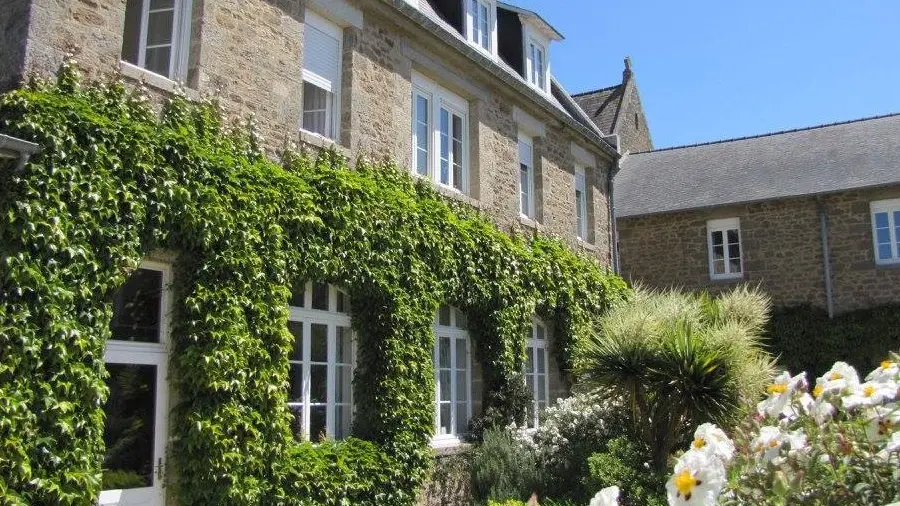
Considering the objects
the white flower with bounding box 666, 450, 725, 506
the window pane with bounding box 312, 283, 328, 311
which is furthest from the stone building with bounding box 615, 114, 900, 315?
the white flower with bounding box 666, 450, 725, 506

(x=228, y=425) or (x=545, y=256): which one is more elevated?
(x=545, y=256)

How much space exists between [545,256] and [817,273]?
829 cm

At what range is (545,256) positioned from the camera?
13531mm

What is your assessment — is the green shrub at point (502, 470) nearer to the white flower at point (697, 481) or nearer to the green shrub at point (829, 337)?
the white flower at point (697, 481)

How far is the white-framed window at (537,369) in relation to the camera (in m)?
13.1

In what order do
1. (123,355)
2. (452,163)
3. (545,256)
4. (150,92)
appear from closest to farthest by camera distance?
(123,355)
(150,92)
(452,163)
(545,256)

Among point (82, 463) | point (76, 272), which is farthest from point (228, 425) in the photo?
point (76, 272)

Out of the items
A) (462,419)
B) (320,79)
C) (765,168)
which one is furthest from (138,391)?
(765,168)

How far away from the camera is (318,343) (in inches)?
363

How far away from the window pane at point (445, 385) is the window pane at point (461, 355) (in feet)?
1.19

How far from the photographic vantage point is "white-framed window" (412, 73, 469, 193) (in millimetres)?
11578

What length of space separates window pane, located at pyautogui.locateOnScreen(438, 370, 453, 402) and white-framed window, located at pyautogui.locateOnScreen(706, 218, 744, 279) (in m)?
10.4

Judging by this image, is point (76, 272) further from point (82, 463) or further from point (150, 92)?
point (150, 92)

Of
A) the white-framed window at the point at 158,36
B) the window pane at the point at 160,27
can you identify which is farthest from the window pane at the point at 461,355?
the window pane at the point at 160,27
